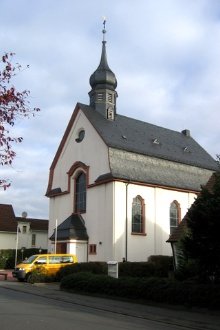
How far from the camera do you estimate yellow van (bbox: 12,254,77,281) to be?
30547 millimetres

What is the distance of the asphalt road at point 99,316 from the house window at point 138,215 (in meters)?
16.5

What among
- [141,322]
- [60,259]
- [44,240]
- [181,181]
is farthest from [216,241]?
[44,240]

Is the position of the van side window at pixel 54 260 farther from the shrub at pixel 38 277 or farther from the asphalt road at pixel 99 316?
the asphalt road at pixel 99 316

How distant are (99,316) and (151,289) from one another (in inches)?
167

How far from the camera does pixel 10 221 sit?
58906mm

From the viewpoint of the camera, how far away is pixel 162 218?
38.0m

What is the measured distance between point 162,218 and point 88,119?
9831mm

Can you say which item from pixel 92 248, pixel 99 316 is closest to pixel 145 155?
pixel 92 248

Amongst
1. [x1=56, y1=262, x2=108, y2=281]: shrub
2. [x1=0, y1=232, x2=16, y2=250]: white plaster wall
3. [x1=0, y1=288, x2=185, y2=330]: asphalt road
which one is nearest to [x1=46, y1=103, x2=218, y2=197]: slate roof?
[x1=56, y1=262, x2=108, y2=281]: shrub

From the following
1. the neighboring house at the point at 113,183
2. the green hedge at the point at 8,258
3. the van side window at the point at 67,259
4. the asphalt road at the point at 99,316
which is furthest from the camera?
the green hedge at the point at 8,258

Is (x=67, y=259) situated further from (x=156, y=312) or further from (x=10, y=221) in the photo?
(x=10, y=221)

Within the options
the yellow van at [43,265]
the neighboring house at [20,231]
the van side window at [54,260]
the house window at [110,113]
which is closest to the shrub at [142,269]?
the yellow van at [43,265]

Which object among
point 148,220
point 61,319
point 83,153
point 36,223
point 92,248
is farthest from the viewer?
point 36,223

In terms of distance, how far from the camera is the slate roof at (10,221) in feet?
190
